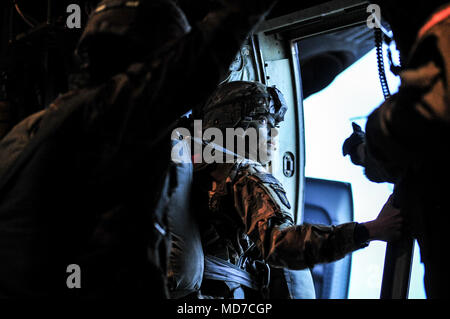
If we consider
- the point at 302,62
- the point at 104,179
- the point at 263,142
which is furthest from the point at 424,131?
the point at 302,62

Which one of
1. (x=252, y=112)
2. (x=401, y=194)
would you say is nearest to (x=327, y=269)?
(x=252, y=112)

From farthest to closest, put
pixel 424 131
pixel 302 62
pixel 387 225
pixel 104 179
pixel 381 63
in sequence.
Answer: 1. pixel 302 62
2. pixel 381 63
3. pixel 387 225
4. pixel 104 179
5. pixel 424 131

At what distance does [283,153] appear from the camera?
3.69m

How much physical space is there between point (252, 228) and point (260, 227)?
0.05m

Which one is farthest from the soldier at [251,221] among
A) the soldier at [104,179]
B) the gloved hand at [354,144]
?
the soldier at [104,179]

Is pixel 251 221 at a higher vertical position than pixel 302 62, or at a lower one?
lower

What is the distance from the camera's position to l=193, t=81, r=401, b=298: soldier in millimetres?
1988

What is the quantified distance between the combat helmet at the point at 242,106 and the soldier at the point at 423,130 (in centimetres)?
138

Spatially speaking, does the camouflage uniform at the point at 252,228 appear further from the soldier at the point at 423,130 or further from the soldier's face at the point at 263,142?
the soldier at the point at 423,130

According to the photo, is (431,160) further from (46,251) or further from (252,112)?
(252,112)

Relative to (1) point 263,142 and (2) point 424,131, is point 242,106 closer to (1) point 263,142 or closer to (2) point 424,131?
(1) point 263,142

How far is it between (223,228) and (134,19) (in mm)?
1244

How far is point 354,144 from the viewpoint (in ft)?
6.59

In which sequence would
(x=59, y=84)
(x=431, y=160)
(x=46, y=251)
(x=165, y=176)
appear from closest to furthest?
(x=431, y=160) → (x=46, y=251) → (x=165, y=176) → (x=59, y=84)
